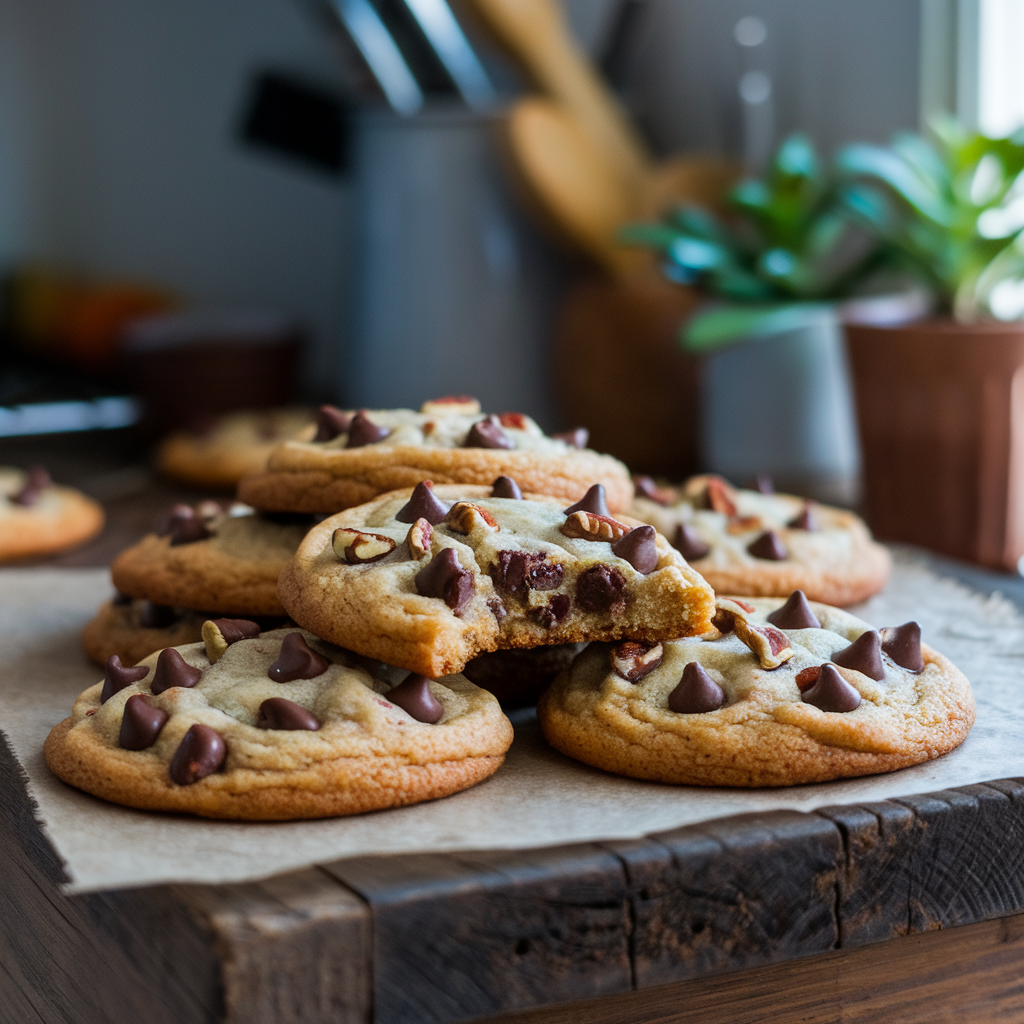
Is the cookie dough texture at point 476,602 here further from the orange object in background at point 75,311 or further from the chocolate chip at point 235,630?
the orange object in background at point 75,311

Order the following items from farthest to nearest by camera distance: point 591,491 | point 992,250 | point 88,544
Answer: point 88,544 → point 992,250 → point 591,491

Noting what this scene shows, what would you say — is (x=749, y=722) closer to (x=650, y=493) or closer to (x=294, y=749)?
(x=294, y=749)

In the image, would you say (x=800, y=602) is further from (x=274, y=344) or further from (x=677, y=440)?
(x=274, y=344)

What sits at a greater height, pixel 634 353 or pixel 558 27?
pixel 558 27

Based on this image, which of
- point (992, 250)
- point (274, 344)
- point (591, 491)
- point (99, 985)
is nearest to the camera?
point (99, 985)

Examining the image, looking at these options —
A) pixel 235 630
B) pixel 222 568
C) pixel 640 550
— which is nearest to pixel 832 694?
pixel 640 550

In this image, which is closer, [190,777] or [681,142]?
[190,777]

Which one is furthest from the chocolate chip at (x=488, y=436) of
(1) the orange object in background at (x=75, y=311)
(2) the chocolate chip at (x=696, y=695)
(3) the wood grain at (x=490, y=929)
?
(1) the orange object in background at (x=75, y=311)

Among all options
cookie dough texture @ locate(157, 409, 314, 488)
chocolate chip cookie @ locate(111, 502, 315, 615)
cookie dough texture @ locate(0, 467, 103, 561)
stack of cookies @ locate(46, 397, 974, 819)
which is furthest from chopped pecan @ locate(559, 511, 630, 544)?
cookie dough texture @ locate(157, 409, 314, 488)

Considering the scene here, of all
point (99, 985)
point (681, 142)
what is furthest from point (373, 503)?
point (681, 142)
